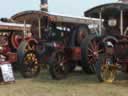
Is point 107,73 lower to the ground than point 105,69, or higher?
lower

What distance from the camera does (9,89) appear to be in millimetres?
11055

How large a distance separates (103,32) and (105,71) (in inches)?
75.3

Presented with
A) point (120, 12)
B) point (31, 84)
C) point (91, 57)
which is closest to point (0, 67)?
point (31, 84)

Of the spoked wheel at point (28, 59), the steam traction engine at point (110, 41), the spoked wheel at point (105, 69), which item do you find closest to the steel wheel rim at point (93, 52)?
the steam traction engine at point (110, 41)

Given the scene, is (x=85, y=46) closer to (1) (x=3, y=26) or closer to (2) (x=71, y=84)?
(2) (x=71, y=84)

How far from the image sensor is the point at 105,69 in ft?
40.7

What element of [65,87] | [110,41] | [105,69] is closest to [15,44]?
[110,41]

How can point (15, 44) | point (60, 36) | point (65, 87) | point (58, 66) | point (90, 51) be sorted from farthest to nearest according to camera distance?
1. point (15, 44)
2. point (60, 36)
3. point (90, 51)
4. point (58, 66)
5. point (65, 87)

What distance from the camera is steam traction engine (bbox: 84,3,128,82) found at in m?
12.3

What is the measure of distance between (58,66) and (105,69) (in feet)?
5.45

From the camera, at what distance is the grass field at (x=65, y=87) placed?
1010cm

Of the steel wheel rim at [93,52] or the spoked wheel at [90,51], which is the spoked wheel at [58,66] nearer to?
the spoked wheel at [90,51]

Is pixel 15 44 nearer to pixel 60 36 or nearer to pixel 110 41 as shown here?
pixel 60 36

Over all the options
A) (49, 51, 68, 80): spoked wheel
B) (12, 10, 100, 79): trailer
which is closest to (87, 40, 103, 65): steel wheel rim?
(12, 10, 100, 79): trailer
